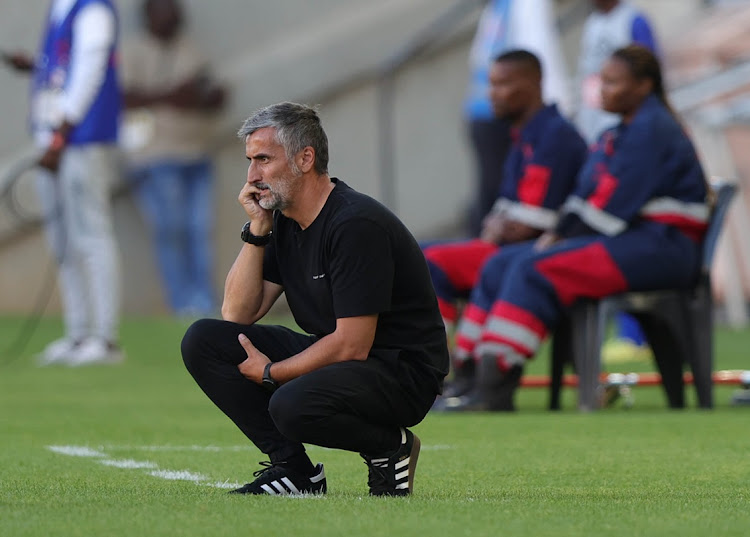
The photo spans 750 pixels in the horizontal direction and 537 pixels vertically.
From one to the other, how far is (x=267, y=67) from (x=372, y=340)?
38.9 ft

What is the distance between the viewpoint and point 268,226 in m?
5.05

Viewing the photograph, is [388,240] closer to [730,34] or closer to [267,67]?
[730,34]

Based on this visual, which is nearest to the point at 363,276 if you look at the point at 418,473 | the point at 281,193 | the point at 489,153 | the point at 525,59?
the point at 281,193

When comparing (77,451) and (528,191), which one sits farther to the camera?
(528,191)

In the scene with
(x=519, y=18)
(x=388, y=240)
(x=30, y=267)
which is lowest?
(x=30, y=267)

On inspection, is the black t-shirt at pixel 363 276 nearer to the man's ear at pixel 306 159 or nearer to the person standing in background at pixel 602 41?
the man's ear at pixel 306 159

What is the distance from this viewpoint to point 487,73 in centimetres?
1048

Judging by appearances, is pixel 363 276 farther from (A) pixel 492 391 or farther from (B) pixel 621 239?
(A) pixel 492 391

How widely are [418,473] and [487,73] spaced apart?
5.19 metres

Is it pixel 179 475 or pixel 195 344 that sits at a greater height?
pixel 195 344

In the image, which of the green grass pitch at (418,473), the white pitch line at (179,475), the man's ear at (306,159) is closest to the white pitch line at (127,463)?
the green grass pitch at (418,473)

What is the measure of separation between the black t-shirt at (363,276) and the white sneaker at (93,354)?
241 inches

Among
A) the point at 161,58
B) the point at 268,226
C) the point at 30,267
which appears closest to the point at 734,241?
the point at 161,58

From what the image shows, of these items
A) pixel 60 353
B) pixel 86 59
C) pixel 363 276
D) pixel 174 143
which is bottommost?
pixel 60 353
